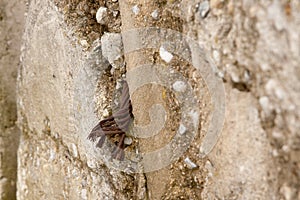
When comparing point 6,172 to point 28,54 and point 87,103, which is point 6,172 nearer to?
point 28,54

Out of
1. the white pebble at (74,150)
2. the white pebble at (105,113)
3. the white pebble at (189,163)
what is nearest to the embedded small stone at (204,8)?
the white pebble at (189,163)

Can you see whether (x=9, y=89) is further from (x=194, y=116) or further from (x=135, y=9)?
(x=194, y=116)

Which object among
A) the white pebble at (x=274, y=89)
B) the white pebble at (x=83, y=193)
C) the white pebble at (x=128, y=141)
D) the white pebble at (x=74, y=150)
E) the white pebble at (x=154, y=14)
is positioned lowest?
the white pebble at (x=83, y=193)

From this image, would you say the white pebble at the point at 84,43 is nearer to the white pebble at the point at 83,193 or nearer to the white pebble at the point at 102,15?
the white pebble at the point at 102,15

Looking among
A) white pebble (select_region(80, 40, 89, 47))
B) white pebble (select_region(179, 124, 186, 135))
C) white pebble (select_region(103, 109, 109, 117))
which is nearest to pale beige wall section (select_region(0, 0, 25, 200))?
white pebble (select_region(80, 40, 89, 47))

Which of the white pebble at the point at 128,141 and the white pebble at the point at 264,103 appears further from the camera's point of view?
the white pebble at the point at 128,141

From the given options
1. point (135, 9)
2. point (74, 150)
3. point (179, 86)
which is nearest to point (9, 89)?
point (74, 150)
